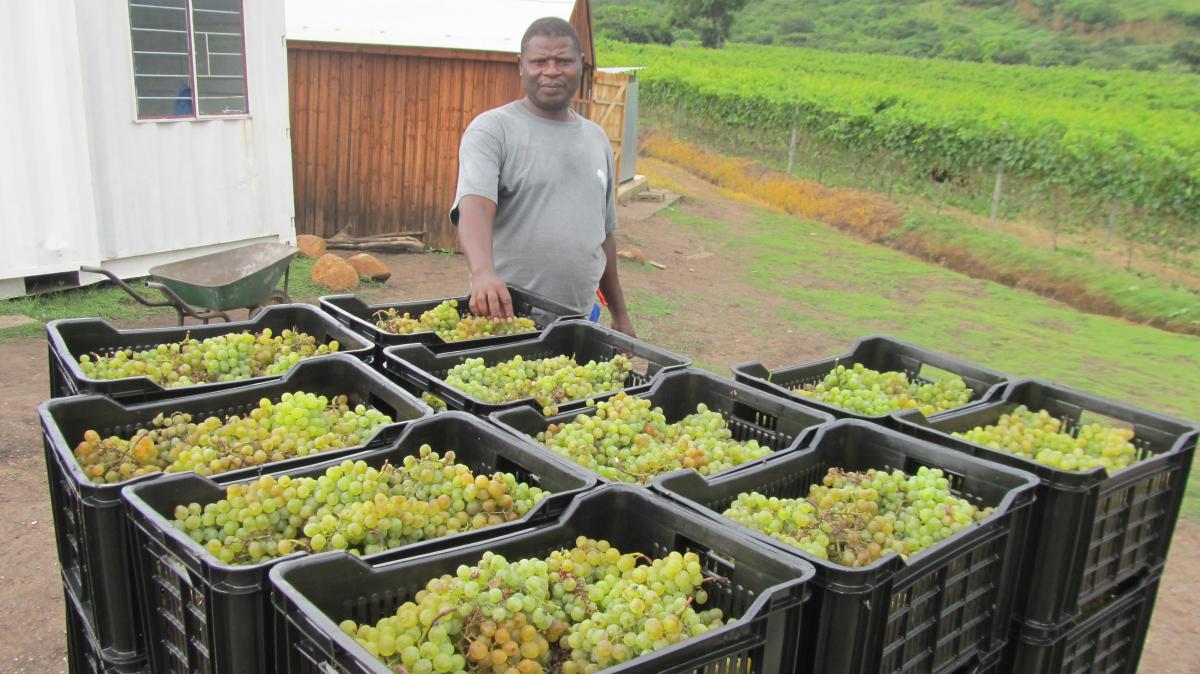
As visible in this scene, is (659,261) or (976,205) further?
(976,205)

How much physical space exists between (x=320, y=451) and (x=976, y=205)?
750 inches

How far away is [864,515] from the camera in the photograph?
2.18 m

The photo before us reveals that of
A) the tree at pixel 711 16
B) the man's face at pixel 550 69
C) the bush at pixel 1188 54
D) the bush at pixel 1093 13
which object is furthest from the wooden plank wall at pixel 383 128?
the bush at pixel 1093 13

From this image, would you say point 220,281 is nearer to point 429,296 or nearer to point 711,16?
point 429,296

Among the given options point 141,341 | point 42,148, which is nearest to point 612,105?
point 42,148

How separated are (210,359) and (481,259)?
1025 millimetres

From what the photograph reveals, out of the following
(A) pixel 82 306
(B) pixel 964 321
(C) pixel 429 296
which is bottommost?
(B) pixel 964 321

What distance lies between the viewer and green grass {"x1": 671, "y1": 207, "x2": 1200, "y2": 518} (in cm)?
885

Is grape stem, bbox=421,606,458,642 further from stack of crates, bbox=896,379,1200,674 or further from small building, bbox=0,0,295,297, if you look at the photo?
small building, bbox=0,0,295,297

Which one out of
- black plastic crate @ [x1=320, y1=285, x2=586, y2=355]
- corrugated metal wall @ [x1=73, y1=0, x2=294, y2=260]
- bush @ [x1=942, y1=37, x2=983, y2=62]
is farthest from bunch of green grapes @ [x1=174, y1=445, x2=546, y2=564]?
bush @ [x1=942, y1=37, x2=983, y2=62]

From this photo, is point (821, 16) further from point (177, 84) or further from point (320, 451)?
point (320, 451)

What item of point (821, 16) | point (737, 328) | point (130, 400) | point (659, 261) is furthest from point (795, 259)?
point (821, 16)

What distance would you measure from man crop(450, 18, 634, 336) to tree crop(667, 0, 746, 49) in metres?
56.1

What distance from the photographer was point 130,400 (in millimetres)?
2562
